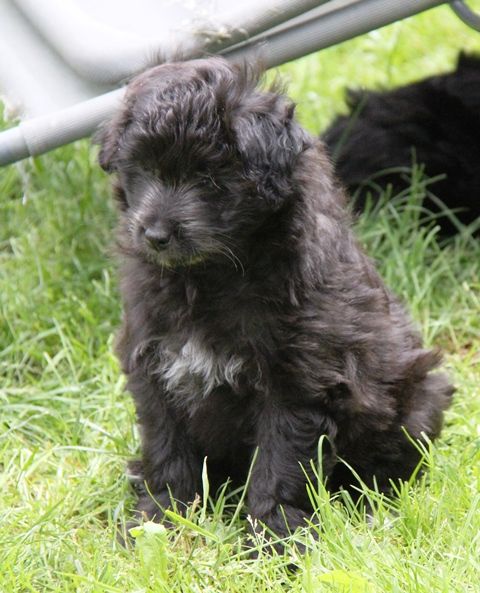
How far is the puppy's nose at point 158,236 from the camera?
9.81 feet

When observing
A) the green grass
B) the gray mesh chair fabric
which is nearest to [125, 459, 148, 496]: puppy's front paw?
the green grass

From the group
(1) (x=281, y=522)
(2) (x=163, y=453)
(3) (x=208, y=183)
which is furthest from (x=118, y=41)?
(1) (x=281, y=522)

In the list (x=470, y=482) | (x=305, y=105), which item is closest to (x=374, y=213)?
(x=305, y=105)

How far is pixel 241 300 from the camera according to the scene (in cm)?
318

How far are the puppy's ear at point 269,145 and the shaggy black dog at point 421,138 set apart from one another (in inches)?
79.2

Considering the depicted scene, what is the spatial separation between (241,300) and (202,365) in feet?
0.68

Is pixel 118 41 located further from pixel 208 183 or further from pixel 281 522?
pixel 281 522

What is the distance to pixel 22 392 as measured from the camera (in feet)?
13.6

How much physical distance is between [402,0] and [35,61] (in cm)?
138

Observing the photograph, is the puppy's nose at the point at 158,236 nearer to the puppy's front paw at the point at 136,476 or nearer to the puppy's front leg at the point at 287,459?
the puppy's front leg at the point at 287,459

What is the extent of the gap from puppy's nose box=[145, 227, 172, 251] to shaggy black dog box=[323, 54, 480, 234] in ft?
7.18

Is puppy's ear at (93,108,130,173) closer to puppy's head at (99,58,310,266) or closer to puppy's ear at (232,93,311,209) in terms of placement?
puppy's head at (99,58,310,266)

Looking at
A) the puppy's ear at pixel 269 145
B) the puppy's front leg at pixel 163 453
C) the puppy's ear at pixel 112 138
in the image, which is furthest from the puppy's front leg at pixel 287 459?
the puppy's ear at pixel 112 138

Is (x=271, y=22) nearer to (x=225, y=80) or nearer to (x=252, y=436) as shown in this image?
(x=225, y=80)
